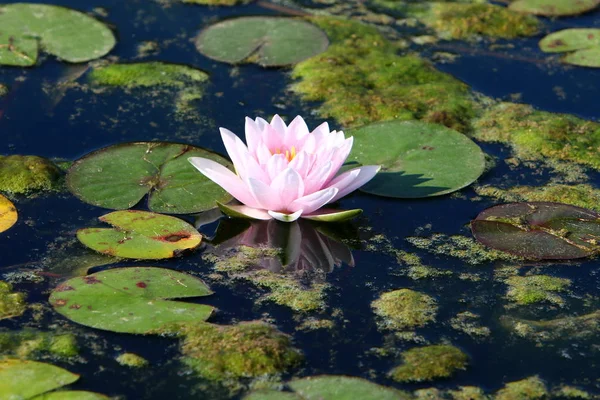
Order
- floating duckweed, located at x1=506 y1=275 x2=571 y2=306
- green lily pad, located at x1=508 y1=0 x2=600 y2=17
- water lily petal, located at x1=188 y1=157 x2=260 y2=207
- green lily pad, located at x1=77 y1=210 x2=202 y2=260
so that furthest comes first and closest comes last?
green lily pad, located at x1=508 y1=0 x2=600 y2=17 < water lily petal, located at x1=188 y1=157 x2=260 y2=207 < green lily pad, located at x1=77 y1=210 x2=202 y2=260 < floating duckweed, located at x1=506 y1=275 x2=571 y2=306

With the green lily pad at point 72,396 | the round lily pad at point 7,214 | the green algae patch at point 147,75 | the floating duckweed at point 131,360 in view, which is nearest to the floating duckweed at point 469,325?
the floating duckweed at point 131,360

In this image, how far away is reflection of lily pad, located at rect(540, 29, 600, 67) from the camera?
550cm

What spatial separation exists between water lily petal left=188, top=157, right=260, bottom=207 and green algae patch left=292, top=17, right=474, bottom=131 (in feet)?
3.58

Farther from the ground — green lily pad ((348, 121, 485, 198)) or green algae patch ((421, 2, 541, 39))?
green algae patch ((421, 2, 541, 39))

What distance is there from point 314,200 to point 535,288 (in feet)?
3.31

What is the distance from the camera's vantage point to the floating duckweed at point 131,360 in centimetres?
309

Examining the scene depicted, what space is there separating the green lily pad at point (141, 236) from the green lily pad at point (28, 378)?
74cm

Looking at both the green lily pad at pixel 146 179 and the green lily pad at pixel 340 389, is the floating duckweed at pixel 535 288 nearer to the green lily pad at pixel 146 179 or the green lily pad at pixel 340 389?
the green lily pad at pixel 340 389

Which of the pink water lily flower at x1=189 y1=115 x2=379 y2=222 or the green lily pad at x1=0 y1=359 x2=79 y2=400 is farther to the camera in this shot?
the pink water lily flower at x1=189 y1=115 x2=379 y2=222

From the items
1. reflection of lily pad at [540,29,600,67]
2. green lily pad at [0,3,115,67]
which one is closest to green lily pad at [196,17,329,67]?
green lily pad at [0,3,115,67]

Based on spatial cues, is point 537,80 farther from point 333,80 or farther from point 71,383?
point 71,383

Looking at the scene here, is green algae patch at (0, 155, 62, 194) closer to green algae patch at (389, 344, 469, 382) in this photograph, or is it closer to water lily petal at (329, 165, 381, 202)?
water lily petal at (329, 165, 381, 202)

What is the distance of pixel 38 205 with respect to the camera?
401 cm

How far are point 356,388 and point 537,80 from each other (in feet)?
9.93
